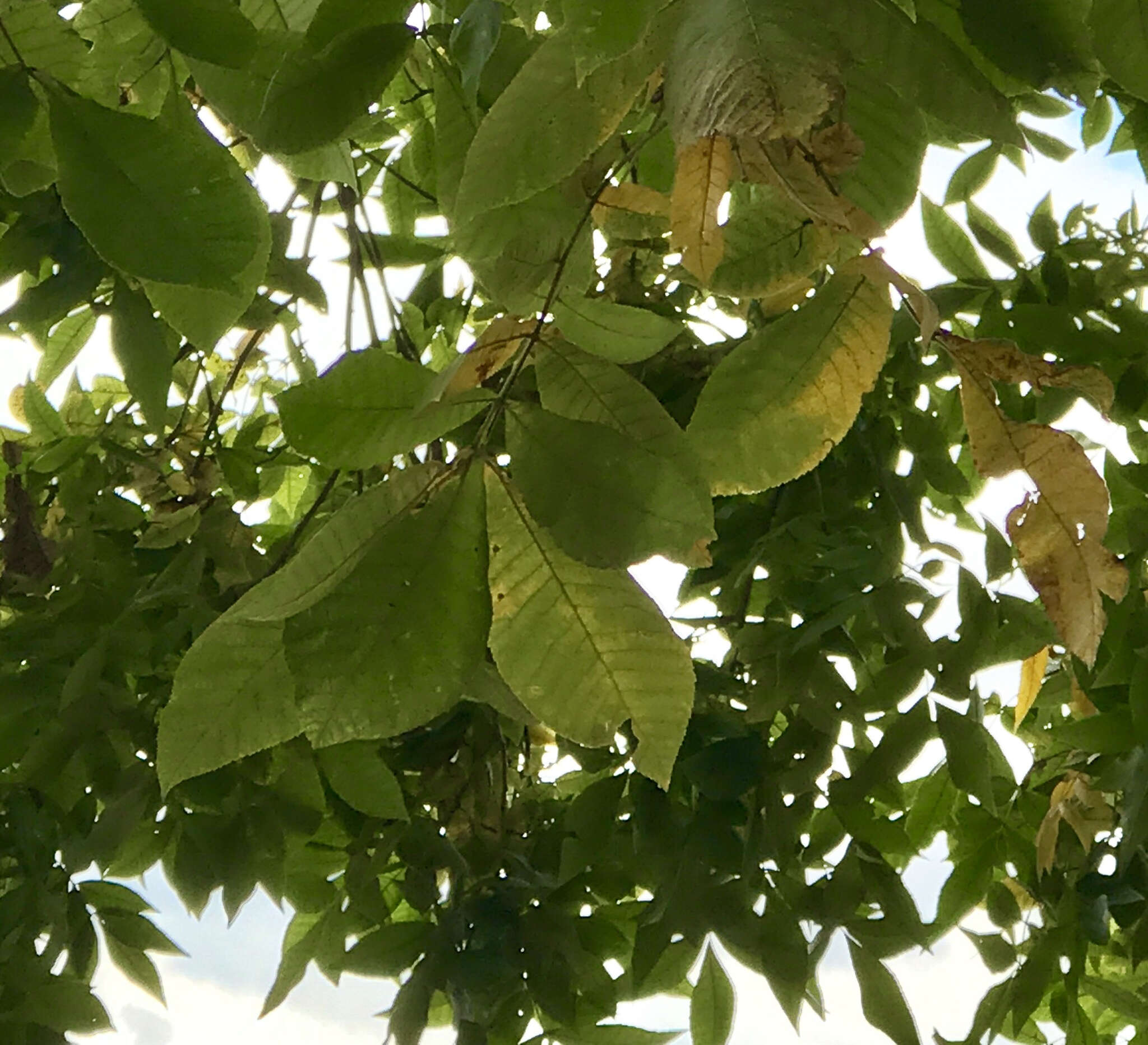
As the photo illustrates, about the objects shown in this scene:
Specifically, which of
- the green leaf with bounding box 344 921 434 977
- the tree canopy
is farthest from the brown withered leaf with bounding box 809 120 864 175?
the green leaf with bounding box 344 921 434 977

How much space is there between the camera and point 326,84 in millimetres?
353

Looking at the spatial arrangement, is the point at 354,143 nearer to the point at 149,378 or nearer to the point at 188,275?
the point at 149,378

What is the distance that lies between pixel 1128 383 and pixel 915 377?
5.7 inches

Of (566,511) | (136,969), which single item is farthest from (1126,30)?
(136,969)

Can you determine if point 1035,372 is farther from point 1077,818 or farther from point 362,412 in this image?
point 1077,818

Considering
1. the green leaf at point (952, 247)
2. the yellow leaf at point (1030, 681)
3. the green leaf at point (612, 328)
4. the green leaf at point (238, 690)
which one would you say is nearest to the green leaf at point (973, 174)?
the green leaf at point (952, 247)

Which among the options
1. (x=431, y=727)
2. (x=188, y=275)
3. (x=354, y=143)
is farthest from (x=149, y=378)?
(x=188, y=275)

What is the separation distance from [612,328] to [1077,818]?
1.91 ft

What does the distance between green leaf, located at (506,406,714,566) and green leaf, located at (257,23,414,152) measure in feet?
0.37

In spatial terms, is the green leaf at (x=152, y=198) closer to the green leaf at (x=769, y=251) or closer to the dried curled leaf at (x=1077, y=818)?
the green leaf at (x=769, y=251)

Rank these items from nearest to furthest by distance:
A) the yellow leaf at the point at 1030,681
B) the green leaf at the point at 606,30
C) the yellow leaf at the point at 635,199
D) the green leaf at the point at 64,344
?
1. the green leaf at the point at 606,30
2. the yellow leaf at the point at 635,199
3. the yellow leaf at the point at 1030,681
4. the green leaf at the point at 64,344

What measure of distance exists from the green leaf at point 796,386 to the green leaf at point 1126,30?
8 centimetres

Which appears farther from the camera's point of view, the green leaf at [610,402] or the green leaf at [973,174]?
the green leaf at [973,174]

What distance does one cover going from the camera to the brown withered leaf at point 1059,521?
34cm
